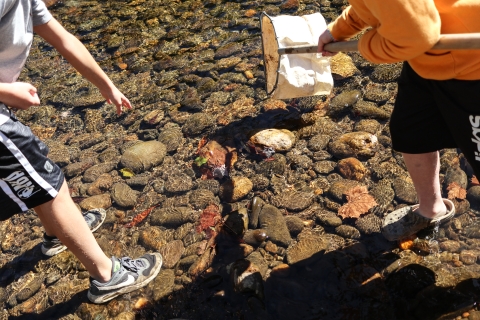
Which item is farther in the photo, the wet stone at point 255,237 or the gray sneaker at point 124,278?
the wet stone at point 255,237

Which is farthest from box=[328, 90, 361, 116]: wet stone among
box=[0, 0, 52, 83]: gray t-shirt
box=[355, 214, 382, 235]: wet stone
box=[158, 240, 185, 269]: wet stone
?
box=[0, 0, 52, 83]: gray t-shirt

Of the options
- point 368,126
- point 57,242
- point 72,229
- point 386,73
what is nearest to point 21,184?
point 72,229

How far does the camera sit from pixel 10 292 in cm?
300

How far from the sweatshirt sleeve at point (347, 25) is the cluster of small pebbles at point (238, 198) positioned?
3.92 feet

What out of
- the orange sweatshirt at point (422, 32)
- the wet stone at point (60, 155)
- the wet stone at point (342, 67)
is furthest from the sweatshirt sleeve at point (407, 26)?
the wet stone at point (60, 155)

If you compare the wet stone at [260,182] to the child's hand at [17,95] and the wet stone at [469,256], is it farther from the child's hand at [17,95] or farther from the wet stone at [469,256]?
the child's hand at [17,95]

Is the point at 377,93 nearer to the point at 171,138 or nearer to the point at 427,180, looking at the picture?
the point at 427,180

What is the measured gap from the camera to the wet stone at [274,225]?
2963 mm

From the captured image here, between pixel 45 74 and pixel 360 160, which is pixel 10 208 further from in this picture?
pixel 45 74

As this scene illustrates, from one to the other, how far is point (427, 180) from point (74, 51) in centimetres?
202

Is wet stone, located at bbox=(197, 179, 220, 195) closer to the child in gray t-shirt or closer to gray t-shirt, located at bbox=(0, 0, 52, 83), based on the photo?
the child in gray t-shirt

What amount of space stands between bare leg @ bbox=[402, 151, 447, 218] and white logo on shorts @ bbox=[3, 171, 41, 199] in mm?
1882

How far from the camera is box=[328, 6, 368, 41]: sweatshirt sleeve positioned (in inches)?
87.9

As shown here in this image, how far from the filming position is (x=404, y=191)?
3.09 m
